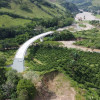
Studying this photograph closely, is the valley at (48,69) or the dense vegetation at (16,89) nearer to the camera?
the dense vegetation at (16,89)

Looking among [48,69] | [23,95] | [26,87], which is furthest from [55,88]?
[23,95]

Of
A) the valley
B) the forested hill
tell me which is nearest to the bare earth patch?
the valley

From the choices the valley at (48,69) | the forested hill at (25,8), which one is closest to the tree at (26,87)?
the valley at (48,69)

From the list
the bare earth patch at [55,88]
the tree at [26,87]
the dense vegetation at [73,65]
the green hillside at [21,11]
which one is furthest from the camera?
the green hillside at [21,11]

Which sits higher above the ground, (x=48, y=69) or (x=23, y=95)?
(x=23, y=95)

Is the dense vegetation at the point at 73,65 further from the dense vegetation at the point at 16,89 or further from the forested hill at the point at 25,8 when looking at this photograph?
the forested hill at the point at 25,8

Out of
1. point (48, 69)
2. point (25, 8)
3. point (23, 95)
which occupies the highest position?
point (23, 95)

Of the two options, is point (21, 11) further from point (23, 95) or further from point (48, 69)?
point (23, 95)

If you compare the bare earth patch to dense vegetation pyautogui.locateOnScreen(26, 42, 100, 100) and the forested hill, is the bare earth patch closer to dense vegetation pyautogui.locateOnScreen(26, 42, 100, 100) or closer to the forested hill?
dense vegetation pyautogui.locateOnScreen(26, 42, 100, 100)
